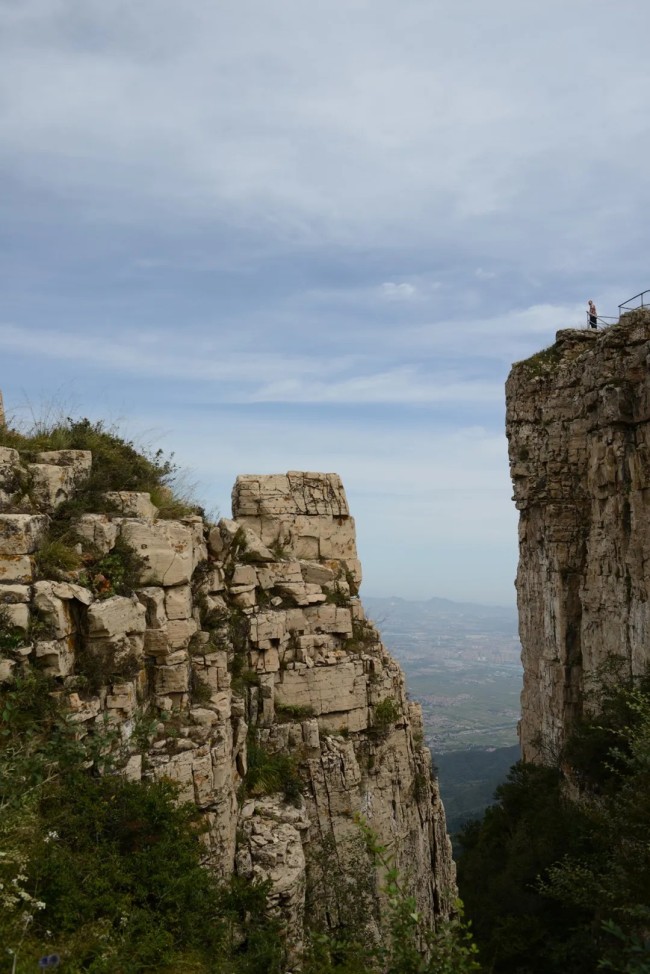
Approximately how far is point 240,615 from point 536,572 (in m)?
22.6

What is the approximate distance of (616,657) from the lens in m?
26.9

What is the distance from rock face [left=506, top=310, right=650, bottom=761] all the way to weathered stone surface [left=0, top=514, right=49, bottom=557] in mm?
21816

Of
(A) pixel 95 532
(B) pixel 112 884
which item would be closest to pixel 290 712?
(A) pixel 95 532

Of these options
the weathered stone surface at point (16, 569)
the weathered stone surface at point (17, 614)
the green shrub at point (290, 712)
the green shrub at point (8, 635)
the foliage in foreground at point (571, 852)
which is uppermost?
the weathered stone surface at point (16, 569)

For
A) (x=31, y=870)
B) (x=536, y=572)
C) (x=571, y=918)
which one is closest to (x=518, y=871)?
(x=571, y=918)

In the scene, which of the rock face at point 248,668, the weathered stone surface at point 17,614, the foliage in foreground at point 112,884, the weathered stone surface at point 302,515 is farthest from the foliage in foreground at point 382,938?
the weathered stone surface at point 302,515

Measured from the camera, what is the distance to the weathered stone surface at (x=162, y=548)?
39.3 feet

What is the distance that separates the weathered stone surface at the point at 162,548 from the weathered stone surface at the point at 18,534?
1543 millimetres

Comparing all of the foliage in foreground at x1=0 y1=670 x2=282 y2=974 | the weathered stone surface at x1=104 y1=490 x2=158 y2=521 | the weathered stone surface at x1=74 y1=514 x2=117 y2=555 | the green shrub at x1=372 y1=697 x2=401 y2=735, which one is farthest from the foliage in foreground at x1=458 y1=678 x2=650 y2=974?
the weathered stone surface at x1=104 y1=490 x2=158 y2=521

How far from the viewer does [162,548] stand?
12203 mm

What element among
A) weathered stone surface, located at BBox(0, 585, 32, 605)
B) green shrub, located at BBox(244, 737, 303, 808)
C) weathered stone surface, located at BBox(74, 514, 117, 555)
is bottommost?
green shrub, located at BBox(244, 737, 303, 808)

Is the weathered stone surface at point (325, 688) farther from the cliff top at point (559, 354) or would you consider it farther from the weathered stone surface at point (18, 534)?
the cliff top at point (559, 354)

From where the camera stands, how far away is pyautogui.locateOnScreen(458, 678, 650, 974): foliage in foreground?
1348cm

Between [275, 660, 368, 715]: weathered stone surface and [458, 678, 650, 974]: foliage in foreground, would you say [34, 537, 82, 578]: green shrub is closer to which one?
[275, 660, 368, 715]: weathered stone surface
